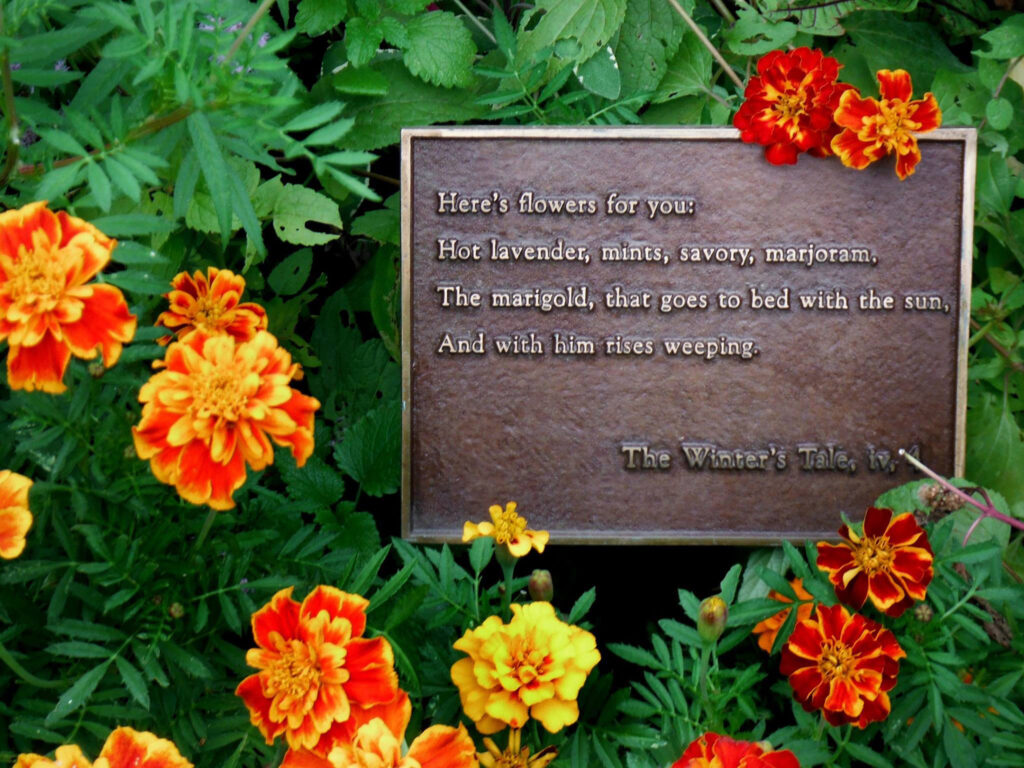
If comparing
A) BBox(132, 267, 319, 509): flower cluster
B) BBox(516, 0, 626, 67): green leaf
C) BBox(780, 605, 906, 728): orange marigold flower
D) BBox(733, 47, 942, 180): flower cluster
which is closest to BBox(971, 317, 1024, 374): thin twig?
BBox(733, 47, 942, 180): flower cluster

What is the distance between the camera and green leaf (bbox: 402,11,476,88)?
1.67 meters

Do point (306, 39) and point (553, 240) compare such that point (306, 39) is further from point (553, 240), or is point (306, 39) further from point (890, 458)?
point (890, 458)

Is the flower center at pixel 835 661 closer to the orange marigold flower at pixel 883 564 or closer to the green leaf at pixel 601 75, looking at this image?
the orange marigold flower at pixel 883 564

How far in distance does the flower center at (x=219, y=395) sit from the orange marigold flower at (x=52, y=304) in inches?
4.1

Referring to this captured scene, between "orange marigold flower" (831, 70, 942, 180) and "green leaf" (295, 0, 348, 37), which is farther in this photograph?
"green leaf" (295, 0, 348, 37)

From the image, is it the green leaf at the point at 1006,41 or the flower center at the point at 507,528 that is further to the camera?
the green leaf at the point at 1006,41

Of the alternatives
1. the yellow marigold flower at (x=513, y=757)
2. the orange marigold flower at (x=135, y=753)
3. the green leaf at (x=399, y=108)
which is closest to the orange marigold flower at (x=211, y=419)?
the orange marigold flower at (x=135, y=753)

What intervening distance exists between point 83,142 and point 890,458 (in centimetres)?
138

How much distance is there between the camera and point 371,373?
6.04 feet

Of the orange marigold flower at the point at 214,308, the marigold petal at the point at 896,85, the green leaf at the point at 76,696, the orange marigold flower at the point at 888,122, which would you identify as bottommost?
the green leaf at the point at 76,696

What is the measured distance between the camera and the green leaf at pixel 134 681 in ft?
3.42

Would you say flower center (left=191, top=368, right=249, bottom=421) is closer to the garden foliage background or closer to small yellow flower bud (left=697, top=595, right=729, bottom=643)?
the garden foliage background

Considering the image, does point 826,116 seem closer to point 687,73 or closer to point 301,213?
point 687,73

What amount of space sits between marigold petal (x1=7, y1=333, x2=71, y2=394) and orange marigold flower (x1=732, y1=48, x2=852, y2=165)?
110cm
